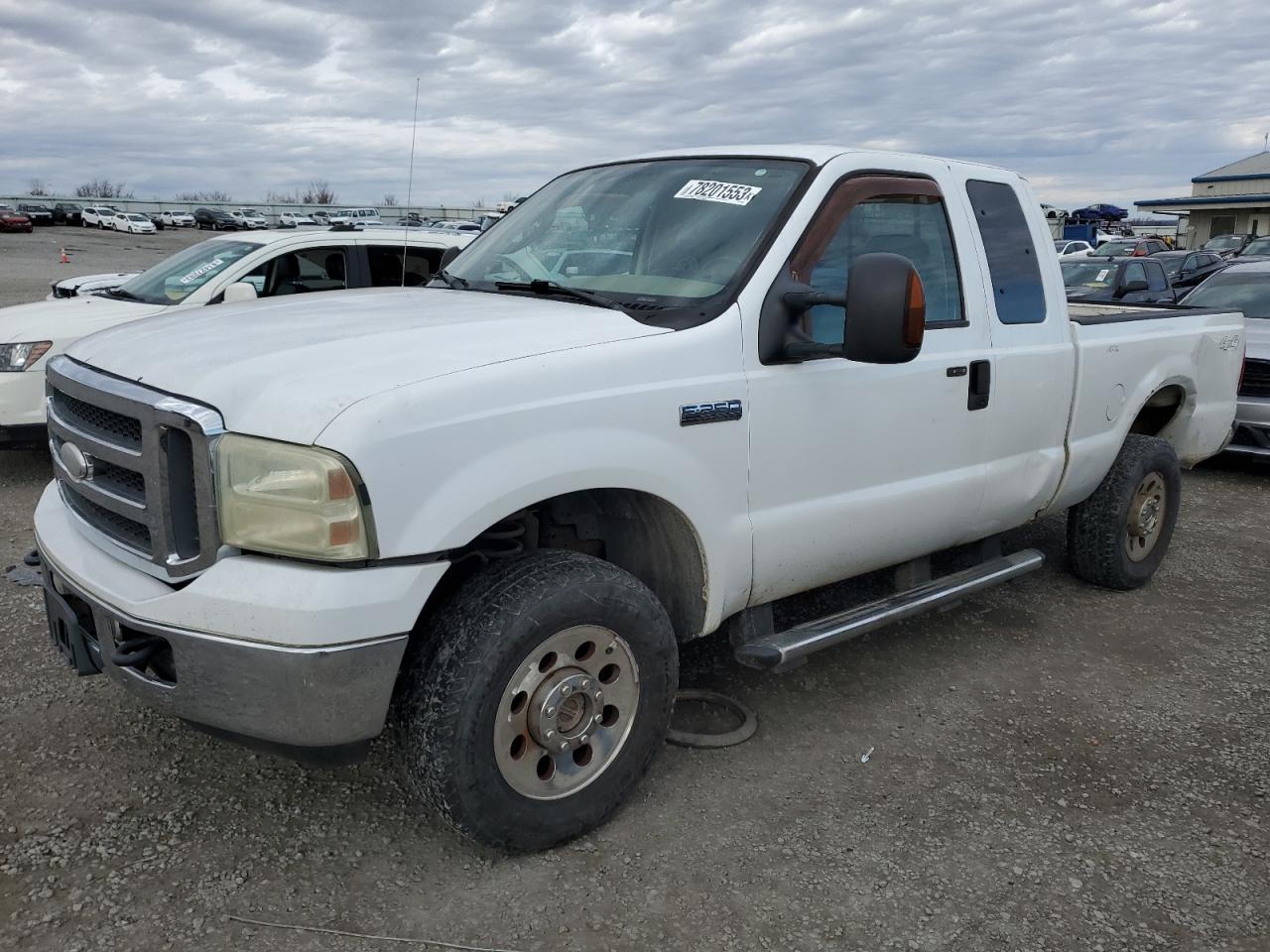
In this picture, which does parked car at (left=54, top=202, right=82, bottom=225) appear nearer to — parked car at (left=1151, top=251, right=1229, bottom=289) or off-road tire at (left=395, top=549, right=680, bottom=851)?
parked car at (left=1151, top=251, right=1229, bottom=289)

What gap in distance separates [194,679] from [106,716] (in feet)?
A: 4.64

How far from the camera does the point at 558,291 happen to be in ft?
11.4

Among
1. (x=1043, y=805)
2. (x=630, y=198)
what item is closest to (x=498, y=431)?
(x=630, y=198)

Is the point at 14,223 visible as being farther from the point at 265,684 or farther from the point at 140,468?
the point at 265,684

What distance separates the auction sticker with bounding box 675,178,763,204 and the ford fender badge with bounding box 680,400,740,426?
80 centimetres

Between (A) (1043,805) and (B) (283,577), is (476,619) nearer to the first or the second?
(B) (283,577)

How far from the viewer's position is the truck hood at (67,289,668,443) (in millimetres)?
2463

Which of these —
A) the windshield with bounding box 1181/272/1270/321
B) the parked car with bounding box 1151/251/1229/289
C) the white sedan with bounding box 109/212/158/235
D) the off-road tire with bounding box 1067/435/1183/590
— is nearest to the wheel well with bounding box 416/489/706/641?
the off-road tire with bounding box 1067/435/1183/590

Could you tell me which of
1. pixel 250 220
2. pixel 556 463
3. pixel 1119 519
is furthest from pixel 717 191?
pixel 250 220

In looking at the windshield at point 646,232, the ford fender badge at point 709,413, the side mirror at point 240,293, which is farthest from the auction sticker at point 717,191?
the side mirror at point 240,293

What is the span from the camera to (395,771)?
132 inches

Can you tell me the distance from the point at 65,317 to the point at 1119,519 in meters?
6.42

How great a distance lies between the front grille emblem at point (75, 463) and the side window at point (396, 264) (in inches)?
191

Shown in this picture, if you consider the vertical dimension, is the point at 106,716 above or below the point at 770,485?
below
